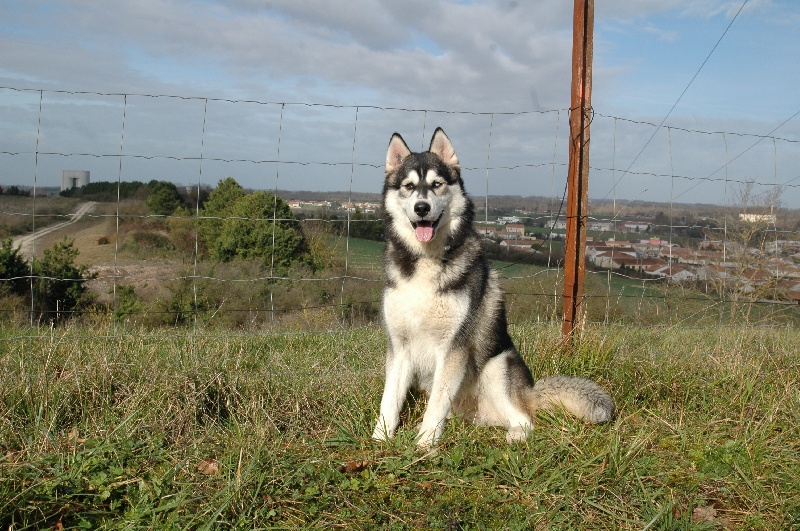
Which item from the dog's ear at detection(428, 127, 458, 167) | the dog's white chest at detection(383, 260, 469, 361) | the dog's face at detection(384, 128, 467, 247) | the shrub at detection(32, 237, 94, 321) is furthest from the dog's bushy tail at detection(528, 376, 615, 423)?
the shrub at detection(32, 237, 94, 321)

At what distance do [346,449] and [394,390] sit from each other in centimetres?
59

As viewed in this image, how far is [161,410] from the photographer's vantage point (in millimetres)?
3568

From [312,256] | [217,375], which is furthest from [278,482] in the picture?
[312,256]

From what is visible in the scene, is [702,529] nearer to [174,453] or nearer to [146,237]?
[174,453]

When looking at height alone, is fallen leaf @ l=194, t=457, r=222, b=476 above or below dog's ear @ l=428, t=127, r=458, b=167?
below

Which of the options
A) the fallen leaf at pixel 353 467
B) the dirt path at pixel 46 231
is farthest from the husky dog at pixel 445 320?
the dirt path at pixel 46 231

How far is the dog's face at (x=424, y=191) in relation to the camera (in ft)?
12.5

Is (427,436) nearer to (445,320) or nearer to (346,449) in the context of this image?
(346,449)

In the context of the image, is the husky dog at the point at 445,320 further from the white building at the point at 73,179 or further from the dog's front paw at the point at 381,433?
the white building at the point at 73,179

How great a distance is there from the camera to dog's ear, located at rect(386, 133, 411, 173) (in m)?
4.11

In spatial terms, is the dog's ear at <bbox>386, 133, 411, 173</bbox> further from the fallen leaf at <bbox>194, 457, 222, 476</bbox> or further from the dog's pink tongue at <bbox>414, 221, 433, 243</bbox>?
the fallen leaf at <bbox>194, 457, 222, 476</bbox>

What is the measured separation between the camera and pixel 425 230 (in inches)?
150

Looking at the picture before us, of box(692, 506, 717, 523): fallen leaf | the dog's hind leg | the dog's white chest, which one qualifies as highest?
the dog's white chest

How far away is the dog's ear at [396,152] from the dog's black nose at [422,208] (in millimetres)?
514
